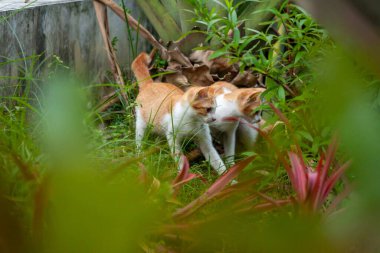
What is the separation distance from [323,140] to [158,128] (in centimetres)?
167

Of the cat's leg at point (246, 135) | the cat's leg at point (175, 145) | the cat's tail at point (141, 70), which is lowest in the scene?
the cat's leg at point (246, 135)

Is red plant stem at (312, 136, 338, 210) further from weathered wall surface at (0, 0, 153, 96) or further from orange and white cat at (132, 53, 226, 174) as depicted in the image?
weathered wall surface at (0, 0, 153, 96)

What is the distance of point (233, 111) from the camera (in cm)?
379

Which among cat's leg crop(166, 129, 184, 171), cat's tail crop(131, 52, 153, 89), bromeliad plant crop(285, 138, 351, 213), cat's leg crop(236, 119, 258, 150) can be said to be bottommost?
cat's leg crop(236, 119, 258, 150)

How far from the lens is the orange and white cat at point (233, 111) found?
3.73 metres

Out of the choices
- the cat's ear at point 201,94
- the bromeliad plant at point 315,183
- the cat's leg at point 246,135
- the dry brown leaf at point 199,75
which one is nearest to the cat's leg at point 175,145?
the cat's ear at point 201,94

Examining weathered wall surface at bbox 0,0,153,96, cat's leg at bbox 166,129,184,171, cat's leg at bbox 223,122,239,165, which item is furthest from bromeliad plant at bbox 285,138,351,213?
weathered wall surface at bbox 0,0,153,96

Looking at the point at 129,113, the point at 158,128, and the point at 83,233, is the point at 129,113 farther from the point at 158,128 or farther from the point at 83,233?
the point at 83,233

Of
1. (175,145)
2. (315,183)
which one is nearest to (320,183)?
(315,183)

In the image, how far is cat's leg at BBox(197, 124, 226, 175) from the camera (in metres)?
3.83

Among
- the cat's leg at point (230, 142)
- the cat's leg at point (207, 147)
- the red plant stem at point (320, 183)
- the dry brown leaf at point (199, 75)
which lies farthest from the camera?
the dry brown leaf at point (199, 75)

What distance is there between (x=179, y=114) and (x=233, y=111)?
0.28 m

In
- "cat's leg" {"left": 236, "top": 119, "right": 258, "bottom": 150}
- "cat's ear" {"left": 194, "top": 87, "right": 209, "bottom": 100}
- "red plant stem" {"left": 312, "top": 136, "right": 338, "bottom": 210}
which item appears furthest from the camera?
"cat's leg" {"left": 236, "top": 119, "right": 258, "bottom": 150}

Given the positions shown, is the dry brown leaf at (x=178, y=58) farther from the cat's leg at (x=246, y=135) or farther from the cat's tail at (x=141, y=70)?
the cat's leg at (x=246, y=135)
